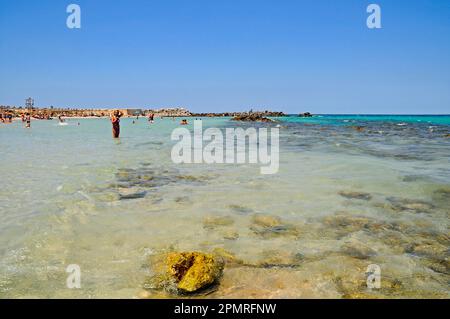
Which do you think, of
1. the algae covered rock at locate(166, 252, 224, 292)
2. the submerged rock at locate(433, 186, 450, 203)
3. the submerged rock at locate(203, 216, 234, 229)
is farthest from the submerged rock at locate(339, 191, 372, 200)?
the algae covered rock at locate(166, 252, 224, 292)

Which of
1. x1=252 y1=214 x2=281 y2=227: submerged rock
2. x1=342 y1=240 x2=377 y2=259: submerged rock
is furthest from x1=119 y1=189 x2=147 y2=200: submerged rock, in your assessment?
x1=342 y1=240 x2=377 y2=259: submerged rock

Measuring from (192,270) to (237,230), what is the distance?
178cm

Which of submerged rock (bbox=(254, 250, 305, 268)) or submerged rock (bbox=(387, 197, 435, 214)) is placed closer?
submerged rock (bbox=(254, 250, 305, 268))

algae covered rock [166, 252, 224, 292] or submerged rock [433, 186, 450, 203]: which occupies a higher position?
submerged rock [433, 186, 450, 203]

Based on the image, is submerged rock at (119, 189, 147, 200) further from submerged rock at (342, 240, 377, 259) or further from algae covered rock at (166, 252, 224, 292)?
submerged rock at (342, 240, 377, 259)

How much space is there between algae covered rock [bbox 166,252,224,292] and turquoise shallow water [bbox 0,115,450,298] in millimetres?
178

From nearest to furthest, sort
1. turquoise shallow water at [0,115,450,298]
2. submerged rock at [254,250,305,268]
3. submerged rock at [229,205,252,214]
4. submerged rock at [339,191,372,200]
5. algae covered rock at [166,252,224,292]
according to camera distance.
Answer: algae covered rock at [166,252,224,292] < turquoise shallow water at [0,115,450,298] < submerged rock at [254,250,305,268] < submerged rock at [229,205,252,214] < submerged rock at [339,191,372,200]

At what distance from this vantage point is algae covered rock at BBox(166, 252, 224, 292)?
11.7 ft

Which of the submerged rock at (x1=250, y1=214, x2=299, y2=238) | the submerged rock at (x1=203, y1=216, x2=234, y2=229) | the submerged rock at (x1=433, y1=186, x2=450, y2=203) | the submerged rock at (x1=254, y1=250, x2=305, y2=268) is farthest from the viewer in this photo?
the submerged rock at (x1=433, y1=186, x2=450, y2=203)

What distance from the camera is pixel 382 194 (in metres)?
7.61

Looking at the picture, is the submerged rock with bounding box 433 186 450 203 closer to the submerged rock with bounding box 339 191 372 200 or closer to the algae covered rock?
the submerged rock with bounding box 339 191 372 200

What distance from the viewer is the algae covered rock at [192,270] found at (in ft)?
11.7

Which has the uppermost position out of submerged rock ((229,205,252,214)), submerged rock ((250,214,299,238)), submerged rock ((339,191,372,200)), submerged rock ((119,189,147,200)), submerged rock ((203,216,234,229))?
submerged rock ((119,189,147,200))

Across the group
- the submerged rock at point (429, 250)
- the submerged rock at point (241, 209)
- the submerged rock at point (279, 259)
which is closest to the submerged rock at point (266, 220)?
the submerged rock at point (241, 209)
